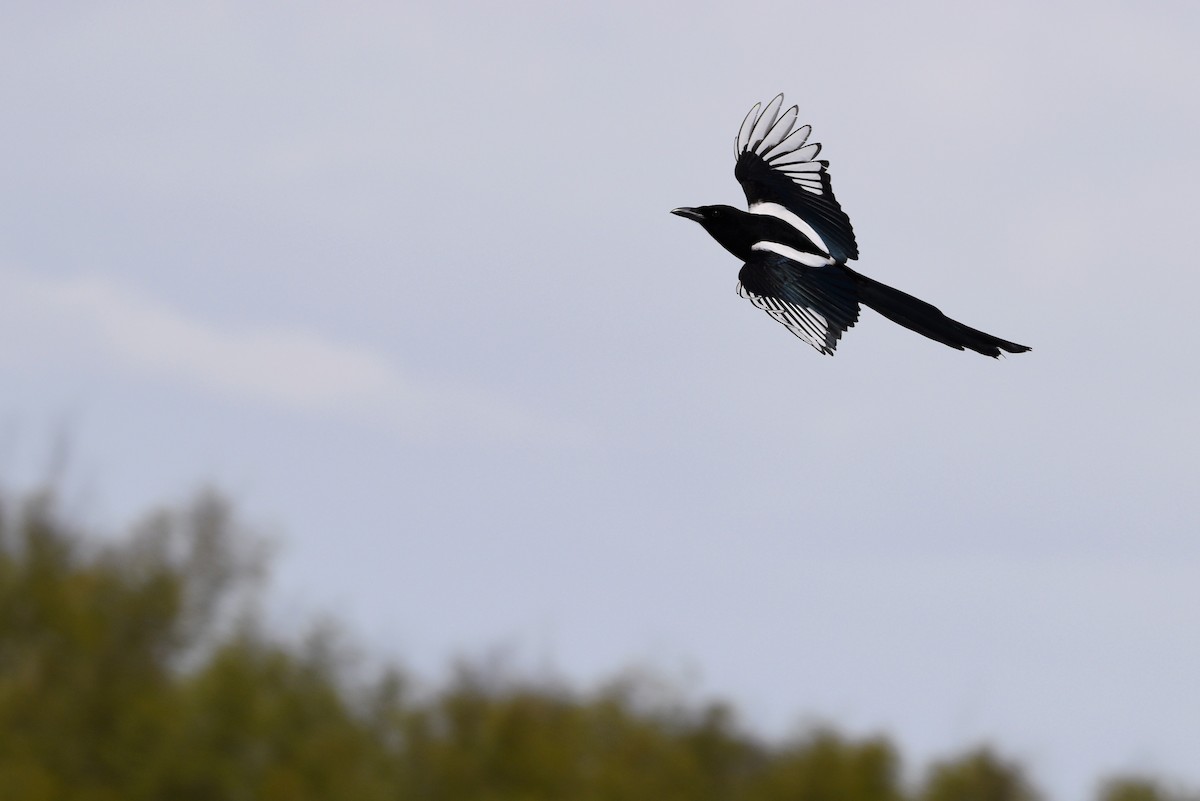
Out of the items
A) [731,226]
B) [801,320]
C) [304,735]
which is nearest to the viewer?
[801,320]

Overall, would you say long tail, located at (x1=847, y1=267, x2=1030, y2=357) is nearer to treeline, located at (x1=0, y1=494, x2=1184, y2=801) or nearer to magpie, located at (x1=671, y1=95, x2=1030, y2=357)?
magpie, located at (x1=671, y1=95, x2=1030, y2=357)

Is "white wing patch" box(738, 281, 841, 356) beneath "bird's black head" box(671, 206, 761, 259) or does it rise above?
beneath

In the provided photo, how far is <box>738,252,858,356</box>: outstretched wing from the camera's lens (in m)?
8.20

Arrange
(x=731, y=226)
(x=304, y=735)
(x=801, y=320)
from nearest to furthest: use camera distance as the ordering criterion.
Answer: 1. (x=801, y=320)
2. (x=731, y=226)
3. (x=304, y=735)

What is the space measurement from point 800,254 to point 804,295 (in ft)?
2.01

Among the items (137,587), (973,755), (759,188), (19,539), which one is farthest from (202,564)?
(759,188)

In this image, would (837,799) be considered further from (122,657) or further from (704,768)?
(122,657)

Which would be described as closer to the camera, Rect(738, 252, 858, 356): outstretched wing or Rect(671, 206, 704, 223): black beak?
Rect(738, 252, 858, 356): outstretched wing

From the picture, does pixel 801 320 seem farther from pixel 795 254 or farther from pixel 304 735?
pixel 304 735

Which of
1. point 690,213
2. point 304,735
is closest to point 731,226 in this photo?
point 690,213

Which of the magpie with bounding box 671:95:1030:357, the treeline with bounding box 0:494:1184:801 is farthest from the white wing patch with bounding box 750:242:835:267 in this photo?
the treeline with bounding box 0:494:1184:801

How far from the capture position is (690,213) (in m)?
9.86

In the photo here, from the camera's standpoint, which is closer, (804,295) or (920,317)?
(804,295)

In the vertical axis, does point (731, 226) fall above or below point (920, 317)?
above
